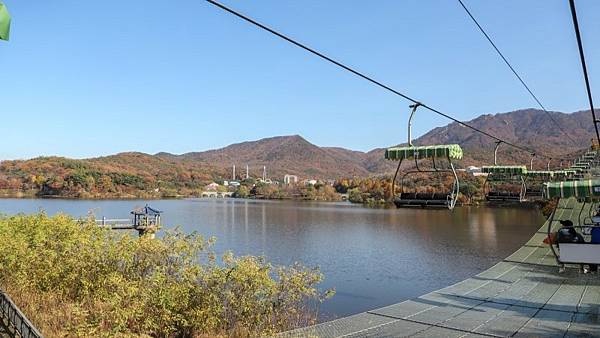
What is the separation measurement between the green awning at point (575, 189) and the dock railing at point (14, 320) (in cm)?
787

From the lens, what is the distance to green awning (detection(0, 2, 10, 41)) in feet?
5.38

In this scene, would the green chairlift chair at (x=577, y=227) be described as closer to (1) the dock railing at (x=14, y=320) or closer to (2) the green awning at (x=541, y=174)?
(2) the green awning at (x=541, y=174)

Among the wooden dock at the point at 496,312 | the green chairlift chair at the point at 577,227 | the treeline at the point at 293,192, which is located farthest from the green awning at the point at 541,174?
the treeline at the point at 293,192

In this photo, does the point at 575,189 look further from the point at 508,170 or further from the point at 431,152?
the point at 508,170

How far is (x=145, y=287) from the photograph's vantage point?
25.4 feet

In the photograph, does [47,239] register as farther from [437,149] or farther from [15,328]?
[437,149]

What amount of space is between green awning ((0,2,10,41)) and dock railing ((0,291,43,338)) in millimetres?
6435

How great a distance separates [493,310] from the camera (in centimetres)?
948

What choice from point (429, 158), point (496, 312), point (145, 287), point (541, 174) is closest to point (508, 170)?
point (541, 174)

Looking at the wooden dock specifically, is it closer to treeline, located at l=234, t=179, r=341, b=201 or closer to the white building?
treeline, located at l=234, t=179, r=341, b=201

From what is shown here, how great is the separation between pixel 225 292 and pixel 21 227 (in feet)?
22.9

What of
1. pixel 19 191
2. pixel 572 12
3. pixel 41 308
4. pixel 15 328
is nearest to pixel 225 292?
pixel 15 328

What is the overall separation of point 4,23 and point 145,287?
6.74 metres

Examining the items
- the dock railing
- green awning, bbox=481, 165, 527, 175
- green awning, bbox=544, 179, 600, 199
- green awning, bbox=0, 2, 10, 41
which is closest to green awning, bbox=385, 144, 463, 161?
green awning, bbox=544, 179, 600, 199
